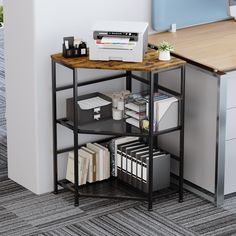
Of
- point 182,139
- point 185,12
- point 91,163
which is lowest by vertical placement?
point 91,163

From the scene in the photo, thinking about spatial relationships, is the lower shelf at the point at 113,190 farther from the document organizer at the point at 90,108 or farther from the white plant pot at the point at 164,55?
the white plant pot at the point at 164,55

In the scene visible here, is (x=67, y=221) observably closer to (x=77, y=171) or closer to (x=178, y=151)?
(x=77, y=171)

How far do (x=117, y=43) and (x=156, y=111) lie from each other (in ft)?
1.29

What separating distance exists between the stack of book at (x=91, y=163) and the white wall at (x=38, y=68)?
85 mm

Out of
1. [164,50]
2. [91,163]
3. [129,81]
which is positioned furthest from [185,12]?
[91,163]

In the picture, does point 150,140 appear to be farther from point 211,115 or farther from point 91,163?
point 91,163

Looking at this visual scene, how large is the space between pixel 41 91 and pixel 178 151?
82 centimetres

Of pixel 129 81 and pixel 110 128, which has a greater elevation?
pixel 129 81

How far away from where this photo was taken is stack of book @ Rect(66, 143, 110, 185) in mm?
4707

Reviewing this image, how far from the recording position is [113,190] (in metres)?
4.75

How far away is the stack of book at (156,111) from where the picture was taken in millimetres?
4445

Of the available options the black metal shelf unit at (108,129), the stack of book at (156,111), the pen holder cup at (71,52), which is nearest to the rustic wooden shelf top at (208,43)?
the black metal shelf unit at (108,129)

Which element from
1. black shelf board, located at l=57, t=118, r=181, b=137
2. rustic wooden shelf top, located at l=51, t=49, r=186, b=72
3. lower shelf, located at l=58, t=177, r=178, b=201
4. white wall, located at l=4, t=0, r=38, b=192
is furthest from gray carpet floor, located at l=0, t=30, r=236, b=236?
rustic wooden shelf top, located at l=51, t=49, r=186, b=72

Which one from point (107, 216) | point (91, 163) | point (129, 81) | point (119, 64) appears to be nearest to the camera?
point (119, 64)
